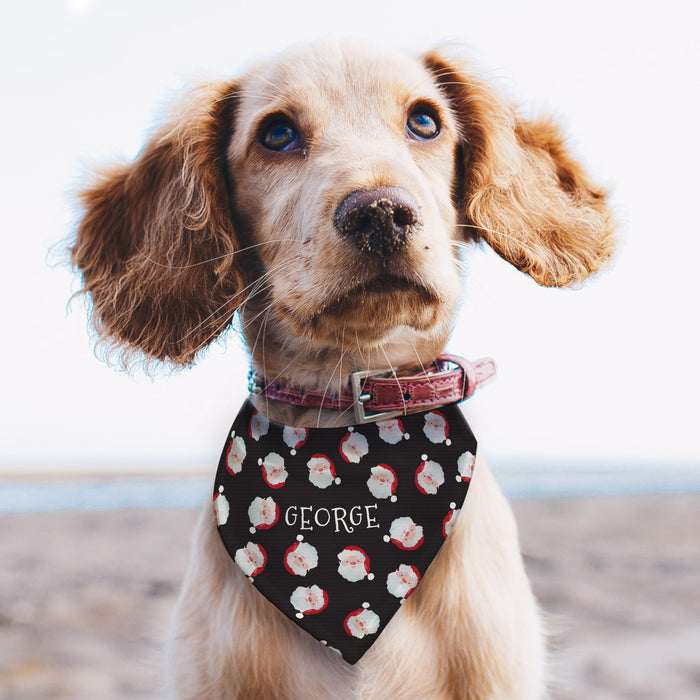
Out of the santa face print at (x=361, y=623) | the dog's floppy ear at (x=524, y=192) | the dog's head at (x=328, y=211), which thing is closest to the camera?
the dog's head at (x=328, y=211)

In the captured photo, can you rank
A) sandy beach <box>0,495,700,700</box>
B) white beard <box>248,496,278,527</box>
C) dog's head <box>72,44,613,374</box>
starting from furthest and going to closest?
sandy beach <box>0,495,700,700</box>
white beard <box>248,496,278,527</box>
dog's head <box>72,44,613,374</box>

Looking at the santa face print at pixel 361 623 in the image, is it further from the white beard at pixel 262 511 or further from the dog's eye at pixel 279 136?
the dog's eye at pixel 279 136

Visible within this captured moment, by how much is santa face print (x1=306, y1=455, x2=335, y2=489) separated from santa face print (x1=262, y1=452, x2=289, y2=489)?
0.22 feet

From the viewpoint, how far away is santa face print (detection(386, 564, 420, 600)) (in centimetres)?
169

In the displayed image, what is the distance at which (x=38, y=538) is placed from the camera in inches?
268

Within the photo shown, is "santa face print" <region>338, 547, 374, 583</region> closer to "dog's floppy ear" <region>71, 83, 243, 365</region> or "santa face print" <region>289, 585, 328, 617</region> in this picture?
"santa face print" <region>289, 585, 328, 617</region>

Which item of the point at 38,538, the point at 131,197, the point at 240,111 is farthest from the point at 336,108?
the point at 38,538

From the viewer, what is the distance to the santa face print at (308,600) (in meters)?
1.67

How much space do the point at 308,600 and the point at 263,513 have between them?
23 cm

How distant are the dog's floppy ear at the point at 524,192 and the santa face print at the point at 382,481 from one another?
0.65 meters

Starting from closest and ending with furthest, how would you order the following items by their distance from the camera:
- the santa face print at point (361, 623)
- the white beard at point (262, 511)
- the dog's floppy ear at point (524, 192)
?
the santa face print at point (361, 623), the white beard at point (262, 511), the dog's floppy ear at point (524, 192)

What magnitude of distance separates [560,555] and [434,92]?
4.85m

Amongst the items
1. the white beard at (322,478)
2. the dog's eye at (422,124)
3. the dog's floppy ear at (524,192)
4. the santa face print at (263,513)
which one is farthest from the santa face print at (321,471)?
the dog's eye at (422,124)

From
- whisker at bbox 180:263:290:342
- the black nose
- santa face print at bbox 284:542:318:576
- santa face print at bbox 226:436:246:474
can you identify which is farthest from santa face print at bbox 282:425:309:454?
the black nose
